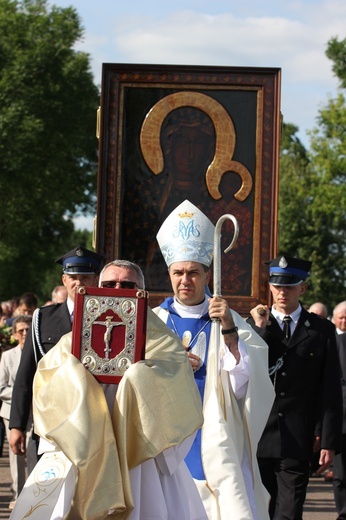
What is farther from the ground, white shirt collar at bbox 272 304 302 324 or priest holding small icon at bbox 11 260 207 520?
white shirt collar at bbox 272 304 302 324

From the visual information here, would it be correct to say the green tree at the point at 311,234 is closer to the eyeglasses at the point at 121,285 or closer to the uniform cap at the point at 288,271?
the uniform cap at the point at 288,271

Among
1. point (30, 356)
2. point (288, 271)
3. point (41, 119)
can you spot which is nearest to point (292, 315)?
point (288, 271)

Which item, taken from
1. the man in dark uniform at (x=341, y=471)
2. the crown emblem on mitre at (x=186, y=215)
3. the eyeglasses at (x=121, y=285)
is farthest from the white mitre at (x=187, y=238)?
the man in dark uniform at (x=341, y=471)

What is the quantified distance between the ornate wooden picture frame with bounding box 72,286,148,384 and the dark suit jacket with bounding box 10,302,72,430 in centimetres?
214

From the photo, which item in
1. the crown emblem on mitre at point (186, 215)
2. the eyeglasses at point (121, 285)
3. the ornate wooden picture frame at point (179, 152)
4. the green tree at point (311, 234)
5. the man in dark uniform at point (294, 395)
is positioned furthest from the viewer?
the green tree at point (311, 234)

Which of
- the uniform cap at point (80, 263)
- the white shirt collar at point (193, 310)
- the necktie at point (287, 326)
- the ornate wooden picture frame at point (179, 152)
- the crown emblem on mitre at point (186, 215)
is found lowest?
the necktie at point (287, 326)

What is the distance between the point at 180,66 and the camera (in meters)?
9.89

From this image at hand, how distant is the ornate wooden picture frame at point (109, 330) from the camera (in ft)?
18.3

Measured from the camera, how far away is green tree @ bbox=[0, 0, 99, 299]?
122ft

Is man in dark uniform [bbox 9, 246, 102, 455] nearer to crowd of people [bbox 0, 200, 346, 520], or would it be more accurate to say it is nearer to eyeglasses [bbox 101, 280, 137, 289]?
crowd of people [bbox 0, 200, 346, 520]

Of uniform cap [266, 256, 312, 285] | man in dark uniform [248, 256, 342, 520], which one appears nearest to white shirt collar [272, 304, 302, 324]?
man in dark uniform [248, 256, 342, 520]

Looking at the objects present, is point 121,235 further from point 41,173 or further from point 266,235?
point 41,173

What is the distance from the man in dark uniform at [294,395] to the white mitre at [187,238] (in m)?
0.97

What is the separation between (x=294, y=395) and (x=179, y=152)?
2.51 metres
